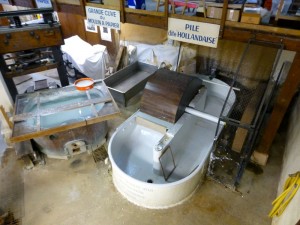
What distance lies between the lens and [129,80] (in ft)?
16.2

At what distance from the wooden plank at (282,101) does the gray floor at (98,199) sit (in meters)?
0.43

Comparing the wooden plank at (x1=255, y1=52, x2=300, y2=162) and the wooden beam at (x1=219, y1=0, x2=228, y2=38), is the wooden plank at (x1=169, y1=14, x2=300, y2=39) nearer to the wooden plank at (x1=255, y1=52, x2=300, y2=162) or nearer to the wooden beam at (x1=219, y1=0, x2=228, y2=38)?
the wooden beam at (x1=219, y1=0, x2=228, y2=38)

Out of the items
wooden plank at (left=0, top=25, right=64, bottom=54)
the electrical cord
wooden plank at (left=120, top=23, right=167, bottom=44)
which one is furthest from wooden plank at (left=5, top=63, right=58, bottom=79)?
the electrical cord

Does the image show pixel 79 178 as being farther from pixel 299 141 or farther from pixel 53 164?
pixel 299 141

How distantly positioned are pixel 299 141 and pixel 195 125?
142cm

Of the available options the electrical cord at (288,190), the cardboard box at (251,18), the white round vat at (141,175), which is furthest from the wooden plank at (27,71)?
the electrical cord at (288,190)

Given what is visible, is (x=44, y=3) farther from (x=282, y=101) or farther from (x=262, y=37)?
(x=282, y=101)

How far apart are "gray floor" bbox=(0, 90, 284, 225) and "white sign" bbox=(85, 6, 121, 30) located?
2.07m

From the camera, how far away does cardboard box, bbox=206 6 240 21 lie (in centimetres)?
237

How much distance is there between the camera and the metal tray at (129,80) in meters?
4.28

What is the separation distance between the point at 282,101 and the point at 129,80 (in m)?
3.16

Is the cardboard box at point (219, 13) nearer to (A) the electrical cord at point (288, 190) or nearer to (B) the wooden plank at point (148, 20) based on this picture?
(B) the wooden plank at point (148, 20)

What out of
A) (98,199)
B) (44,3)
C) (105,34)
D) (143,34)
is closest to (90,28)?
(105,34)

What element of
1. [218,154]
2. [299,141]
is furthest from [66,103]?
[299,141]
